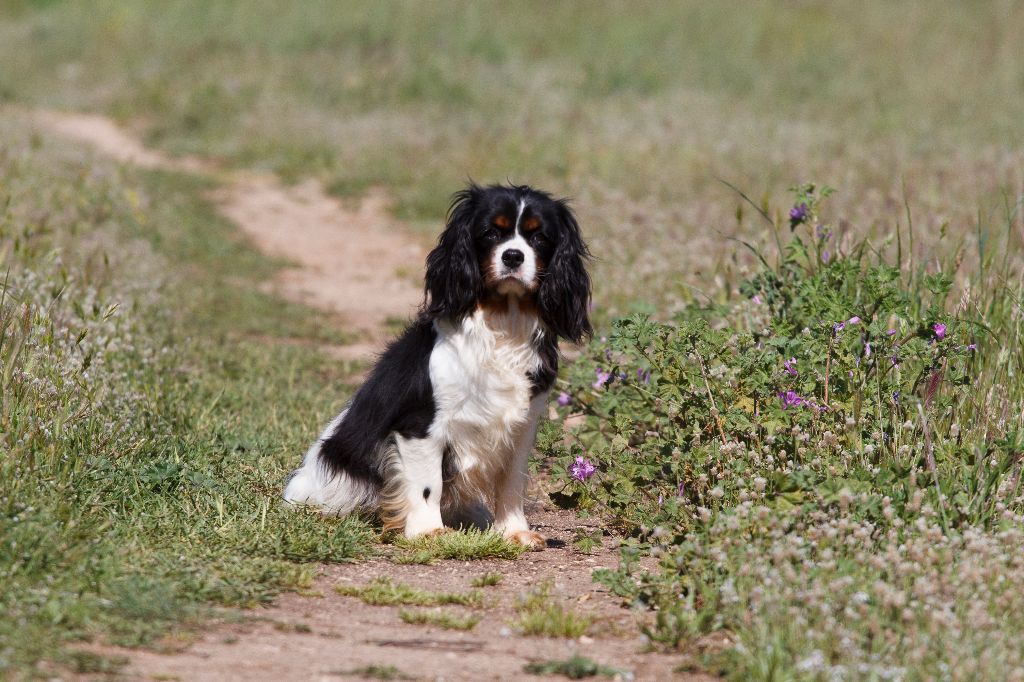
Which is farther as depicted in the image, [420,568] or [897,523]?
[420,568]

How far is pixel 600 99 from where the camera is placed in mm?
19750

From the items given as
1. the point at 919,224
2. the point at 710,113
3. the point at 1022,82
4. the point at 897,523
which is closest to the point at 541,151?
the point at 710,113

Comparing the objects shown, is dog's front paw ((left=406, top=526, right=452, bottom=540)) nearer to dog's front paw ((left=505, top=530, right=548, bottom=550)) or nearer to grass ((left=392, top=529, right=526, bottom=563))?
grass ((left=392, top=529, right=526, bottom=563))

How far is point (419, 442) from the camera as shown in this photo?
5254 millimetres

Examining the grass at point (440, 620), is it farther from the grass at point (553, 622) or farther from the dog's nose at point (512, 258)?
the dog's nose at point (512, 258)

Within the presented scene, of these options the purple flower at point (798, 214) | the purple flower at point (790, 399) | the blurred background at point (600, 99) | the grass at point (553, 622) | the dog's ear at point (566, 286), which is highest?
the blurred background at point (600, 99)

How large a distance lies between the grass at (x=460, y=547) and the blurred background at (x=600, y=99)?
2.73 metres

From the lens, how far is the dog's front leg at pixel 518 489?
5359 mm

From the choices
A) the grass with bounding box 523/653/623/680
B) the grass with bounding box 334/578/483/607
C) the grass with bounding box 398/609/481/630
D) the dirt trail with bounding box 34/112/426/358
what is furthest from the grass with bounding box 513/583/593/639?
the dirt trail with bounding box 34/112/426/358

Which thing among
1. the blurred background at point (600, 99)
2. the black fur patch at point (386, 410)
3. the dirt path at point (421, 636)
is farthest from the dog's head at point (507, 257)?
the blurred background at point (600, 99)

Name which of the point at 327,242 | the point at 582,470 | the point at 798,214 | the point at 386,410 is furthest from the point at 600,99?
the point at 386,410

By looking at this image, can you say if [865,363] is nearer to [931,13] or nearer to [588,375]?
[588,375]

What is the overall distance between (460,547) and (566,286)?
3.65 ft

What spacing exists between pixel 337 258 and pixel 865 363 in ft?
26.4
